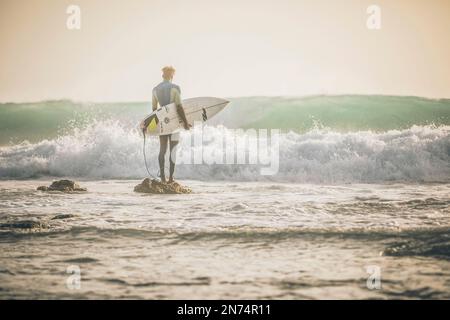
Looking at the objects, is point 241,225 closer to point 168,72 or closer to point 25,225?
point 25,225

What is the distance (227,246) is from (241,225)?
734mm

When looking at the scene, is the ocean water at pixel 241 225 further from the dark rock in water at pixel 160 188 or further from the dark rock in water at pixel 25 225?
the dark rock in water at pixel 160 188

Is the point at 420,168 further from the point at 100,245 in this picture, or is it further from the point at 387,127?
the point at 387,127

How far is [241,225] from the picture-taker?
449 centimetres

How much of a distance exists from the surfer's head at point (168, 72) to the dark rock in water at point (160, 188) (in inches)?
57.5

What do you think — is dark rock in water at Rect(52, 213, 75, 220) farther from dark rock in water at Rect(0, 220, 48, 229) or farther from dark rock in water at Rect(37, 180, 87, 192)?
dark rock in water at Rect(37, 180, 87, 192)

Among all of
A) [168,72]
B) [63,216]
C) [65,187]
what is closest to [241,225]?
[63,216]

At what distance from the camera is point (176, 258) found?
343 cm

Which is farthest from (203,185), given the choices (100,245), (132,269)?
(132,269)

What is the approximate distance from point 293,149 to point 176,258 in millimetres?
7673

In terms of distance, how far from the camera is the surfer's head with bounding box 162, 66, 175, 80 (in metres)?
7.27

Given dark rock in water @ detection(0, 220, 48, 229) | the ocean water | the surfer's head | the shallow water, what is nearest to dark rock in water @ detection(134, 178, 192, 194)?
the ocean water

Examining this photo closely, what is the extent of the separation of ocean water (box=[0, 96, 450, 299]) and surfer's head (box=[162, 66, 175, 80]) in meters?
1.66
